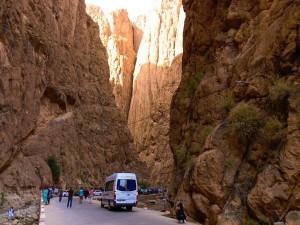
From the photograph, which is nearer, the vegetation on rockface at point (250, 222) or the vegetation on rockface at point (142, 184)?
the vegetation on rockface at point (250, 222)

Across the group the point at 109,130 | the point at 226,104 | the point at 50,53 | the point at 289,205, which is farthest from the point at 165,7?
the point at 289,205

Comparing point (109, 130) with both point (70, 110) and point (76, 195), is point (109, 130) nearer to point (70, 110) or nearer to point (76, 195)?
point (70, 110)

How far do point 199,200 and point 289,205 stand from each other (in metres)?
4.45

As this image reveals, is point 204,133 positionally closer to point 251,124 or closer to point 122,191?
point 251,124

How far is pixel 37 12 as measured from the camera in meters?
42.2

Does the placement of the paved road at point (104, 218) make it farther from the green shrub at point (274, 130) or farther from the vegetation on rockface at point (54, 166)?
the vegetation on rockface at point (54, 166)

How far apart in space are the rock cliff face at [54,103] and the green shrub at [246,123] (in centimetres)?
2040

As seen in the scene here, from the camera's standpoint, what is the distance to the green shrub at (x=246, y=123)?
46.0 feet

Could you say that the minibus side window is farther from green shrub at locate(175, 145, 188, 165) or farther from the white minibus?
Result: green shrub at locate(175, 145, 188, 165)

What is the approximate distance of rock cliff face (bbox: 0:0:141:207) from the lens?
31.3 metres

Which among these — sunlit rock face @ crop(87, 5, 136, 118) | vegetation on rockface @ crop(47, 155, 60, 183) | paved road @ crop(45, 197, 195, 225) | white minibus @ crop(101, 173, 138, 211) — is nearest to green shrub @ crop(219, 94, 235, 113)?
paved road @ crop(45, 197, 195, 225)

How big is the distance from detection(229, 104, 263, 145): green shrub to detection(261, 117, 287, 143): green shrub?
523 millimetres

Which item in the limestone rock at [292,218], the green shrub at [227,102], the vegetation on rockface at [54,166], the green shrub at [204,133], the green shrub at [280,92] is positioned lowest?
the limestone rock at [292,218]

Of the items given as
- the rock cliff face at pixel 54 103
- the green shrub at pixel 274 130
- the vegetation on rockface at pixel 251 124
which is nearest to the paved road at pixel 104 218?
the vegetation on rockface at pixel 251 124
